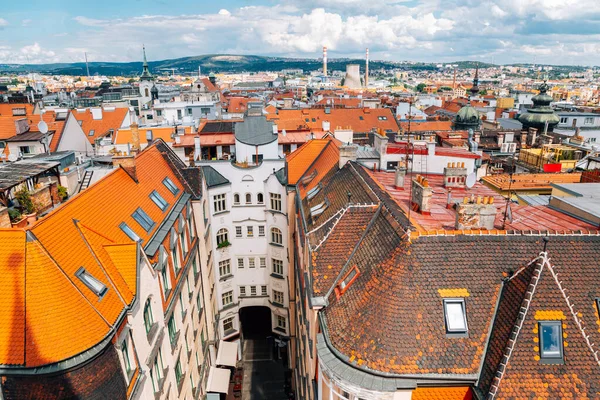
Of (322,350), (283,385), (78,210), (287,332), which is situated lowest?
(283,385)

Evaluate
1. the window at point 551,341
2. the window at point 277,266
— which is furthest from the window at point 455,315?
the window at point 277,266

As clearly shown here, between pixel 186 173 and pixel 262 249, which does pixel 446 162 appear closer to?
pixel 262 249

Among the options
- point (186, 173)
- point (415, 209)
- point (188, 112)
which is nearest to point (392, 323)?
point (415, 209)

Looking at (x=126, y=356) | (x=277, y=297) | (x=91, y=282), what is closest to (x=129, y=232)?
(x=91, y=282)

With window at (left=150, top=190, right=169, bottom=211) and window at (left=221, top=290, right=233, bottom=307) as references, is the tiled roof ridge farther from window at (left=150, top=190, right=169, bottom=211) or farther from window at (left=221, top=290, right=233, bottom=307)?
window at (left=221, top=290, right=233, bottom=307)

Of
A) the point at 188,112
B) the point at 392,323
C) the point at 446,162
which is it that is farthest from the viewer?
the point at 188,112

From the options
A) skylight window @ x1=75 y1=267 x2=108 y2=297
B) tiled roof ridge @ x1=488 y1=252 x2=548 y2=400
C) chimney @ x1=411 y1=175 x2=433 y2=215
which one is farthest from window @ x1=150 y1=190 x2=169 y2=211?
tiled roof ridge @ x1=488 y1=252 x2=548 y2=400
